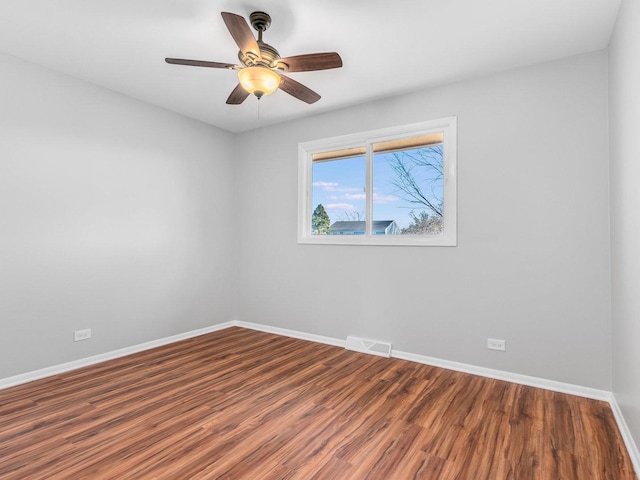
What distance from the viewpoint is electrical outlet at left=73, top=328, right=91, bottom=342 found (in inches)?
124

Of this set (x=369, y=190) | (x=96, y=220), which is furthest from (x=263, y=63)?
(x=96, y=220)

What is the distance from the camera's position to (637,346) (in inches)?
69.6

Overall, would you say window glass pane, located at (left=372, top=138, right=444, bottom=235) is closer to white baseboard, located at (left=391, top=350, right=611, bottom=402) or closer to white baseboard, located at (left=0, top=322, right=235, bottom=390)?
white baseboard, located at (left=391, top=350, right=611, bottom=402)

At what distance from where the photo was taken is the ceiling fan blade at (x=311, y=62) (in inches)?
86.6

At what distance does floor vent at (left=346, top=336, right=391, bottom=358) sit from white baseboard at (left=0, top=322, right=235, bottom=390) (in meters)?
1.91

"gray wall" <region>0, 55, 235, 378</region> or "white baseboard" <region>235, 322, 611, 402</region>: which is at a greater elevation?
"gray wall" <region>0, 55, 235, 378</region>

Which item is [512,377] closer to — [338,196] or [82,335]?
[338,196]

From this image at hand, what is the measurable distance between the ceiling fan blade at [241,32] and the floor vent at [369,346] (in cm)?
287

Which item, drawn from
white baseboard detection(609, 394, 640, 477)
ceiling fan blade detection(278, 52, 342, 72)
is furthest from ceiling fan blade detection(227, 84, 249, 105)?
white baseboard detection(609, 394, 640, 477)

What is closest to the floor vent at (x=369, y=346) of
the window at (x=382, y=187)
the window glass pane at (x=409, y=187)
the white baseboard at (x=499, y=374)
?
the white baseboard at (x=499, y=374)

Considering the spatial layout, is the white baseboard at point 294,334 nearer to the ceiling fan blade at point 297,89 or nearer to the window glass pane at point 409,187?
the window glass pane at point 409,187

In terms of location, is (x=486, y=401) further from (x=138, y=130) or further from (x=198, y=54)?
(x=138, y=130)

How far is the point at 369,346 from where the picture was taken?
3625 millimetres

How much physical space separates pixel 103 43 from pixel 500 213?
138 inches
